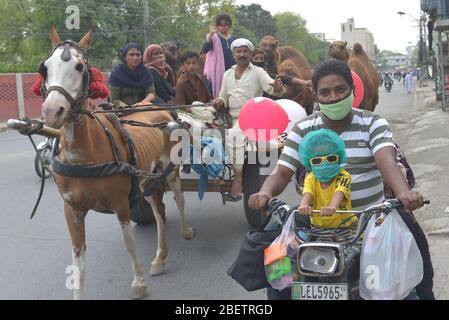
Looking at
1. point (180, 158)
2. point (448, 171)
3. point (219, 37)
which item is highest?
point (219, 37)

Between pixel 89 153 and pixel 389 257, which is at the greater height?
pixel 89 153

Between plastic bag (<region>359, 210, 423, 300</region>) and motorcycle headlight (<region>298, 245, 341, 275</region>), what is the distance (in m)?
0.14

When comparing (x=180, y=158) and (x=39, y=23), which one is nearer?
(x=180, y=158)

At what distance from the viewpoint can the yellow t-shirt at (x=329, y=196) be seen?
10.2ft

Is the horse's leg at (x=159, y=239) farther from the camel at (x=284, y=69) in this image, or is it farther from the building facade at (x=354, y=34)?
the building facade at (x=354, y=34)

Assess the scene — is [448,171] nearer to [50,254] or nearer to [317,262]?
[50,254]

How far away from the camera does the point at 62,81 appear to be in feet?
12.9

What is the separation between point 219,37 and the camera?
800 cm

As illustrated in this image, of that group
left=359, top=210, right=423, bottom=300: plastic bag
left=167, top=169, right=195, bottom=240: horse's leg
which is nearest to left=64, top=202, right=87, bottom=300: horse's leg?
left=167, top=169, right=195, bottom=240: horse's leg

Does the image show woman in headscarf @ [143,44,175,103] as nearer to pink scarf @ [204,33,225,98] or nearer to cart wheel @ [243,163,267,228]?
pink scarf @ [204,33,225,98]

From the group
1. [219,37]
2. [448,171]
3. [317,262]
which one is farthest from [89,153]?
[448,171]

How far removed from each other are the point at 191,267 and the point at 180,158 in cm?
121

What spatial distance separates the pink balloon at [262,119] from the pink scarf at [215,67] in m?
1.97

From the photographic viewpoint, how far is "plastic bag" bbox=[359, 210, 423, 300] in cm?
277
